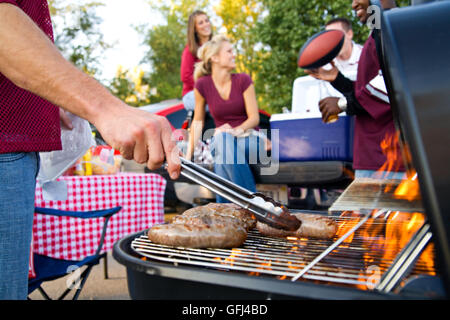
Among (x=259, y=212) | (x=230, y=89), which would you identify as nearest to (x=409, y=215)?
(x=259, y=212)

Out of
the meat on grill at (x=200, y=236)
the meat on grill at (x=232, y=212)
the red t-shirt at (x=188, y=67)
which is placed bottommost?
the meat on grill at (x=200, y=236)

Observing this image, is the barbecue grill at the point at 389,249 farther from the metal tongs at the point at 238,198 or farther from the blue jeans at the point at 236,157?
the blue jeans at the point at 236,157

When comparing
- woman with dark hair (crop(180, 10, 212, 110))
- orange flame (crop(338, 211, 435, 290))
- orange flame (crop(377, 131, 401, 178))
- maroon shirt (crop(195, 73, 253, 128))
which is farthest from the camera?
woman with dark hair (crop(180, 10, 212, 110))

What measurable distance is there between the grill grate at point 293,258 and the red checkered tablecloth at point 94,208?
200cm

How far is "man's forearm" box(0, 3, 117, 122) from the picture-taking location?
0.99 metres

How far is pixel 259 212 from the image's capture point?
3.82 ft

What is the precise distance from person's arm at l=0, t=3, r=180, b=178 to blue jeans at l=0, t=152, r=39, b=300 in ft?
1.23

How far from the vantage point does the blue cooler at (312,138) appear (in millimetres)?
3598

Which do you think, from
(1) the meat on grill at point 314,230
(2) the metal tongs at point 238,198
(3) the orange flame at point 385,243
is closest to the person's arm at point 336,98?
(3) the orange flame at point 385,243

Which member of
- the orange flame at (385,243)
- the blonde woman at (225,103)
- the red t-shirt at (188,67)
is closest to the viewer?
the orange flame at (385,243)

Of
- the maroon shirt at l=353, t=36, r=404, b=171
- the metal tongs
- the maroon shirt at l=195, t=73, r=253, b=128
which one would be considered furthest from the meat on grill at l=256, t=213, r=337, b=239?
the maroon shirt at l=195, t=73, r=253, b=128

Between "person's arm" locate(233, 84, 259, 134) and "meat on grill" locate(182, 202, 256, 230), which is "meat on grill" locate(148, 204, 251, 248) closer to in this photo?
"meat on grill" locate(182, 202, 256, 230)
